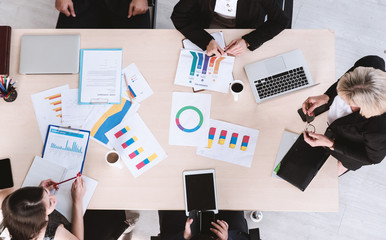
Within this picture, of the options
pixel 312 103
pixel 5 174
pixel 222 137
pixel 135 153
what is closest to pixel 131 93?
pixel 135 153

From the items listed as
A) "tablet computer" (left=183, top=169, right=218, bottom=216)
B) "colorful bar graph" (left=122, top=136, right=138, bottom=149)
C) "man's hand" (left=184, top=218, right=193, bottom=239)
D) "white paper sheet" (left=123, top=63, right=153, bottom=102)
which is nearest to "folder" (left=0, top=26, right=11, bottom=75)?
"white paper sheet" (left=123, top=63, right=153, bottom=102)

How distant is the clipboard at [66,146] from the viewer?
1480 millimetres

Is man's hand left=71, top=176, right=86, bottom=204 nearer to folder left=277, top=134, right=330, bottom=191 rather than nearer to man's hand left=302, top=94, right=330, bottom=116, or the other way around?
folder left=277, top=134, right=330, bottom=191

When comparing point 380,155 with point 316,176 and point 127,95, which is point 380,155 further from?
point 127,95

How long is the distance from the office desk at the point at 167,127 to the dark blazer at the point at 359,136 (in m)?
0.08

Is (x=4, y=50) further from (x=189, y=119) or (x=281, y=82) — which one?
(x=281, y=82)

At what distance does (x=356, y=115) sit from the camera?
1312mm

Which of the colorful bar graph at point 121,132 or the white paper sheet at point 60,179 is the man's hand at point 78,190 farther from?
the colorful bar graph at point 121,132

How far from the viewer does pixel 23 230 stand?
129 cm

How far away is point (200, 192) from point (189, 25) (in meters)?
0.87

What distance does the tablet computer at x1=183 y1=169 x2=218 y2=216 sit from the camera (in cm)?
141

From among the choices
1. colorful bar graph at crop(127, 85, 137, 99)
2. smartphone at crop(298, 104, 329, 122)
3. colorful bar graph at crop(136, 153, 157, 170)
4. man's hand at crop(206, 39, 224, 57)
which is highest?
man's hand at crop(206, 39, 224, 57)

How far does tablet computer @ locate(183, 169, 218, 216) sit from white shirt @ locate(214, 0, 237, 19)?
90 centimetres

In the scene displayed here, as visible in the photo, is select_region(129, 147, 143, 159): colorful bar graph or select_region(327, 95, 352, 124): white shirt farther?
select_region(129, 147, 143, 159): colorful bar graph
